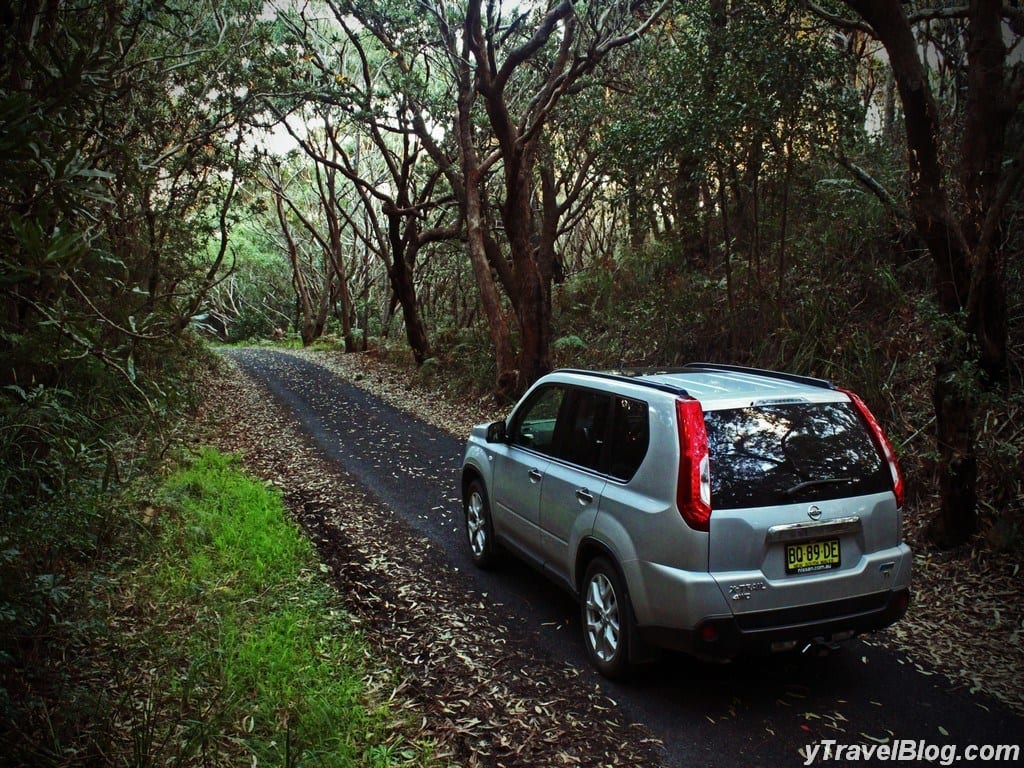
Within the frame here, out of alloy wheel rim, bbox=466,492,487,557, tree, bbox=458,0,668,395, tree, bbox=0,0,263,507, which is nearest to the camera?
tree, bbox=0,0,263,507

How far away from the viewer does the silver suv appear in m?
3.90

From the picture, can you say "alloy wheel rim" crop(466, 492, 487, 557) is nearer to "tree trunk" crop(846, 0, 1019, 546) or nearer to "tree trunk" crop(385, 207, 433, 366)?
"tree trunk" crop(846, 0, 1019, 546)

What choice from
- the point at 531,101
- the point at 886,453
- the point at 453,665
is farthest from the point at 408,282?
the point at 886,453

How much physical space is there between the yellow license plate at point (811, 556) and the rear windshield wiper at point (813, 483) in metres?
0.27

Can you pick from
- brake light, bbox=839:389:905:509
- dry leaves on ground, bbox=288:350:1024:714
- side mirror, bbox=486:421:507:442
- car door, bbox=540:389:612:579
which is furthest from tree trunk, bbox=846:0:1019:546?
side mirror, bbox=486:421:507:442

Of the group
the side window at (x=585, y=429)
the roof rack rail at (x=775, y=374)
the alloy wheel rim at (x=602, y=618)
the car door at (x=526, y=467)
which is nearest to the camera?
the alloy wheel rim at (x=602, y=618)

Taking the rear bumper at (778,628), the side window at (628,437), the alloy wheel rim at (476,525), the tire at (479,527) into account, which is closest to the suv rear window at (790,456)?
the side window at (628,437)

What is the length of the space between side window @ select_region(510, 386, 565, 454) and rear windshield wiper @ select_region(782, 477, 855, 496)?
1.89 m

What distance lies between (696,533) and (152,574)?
4.58 metres

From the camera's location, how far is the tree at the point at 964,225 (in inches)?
229

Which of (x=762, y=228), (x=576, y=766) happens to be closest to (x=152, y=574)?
(x=576, y=766)

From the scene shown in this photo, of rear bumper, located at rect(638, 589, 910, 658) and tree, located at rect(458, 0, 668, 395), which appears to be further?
tree, located at rect(458, 0, 668, 395)

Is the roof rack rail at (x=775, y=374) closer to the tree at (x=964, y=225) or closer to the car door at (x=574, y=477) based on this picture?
the car door at (x=574, y=477)

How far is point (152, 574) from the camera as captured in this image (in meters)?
6.16
